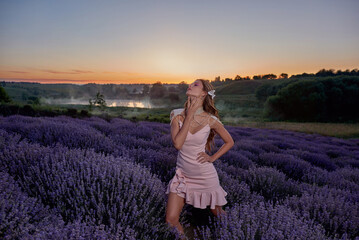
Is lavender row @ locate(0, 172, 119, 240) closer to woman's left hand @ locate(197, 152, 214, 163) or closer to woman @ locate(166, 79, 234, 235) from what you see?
woman @ locate(166, 79, 234, 235)

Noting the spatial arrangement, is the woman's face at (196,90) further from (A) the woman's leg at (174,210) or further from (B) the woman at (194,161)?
(A) the woman's leg at (174,210)

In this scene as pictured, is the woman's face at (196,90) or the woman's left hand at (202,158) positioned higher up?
the woman's face at (196,90)

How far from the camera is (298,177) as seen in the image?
4441 millimetres

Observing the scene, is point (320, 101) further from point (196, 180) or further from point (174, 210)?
point (174, 210)

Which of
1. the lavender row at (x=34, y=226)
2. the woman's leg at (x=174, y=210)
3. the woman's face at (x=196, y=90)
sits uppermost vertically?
the woman's face at (x=196, y=90)

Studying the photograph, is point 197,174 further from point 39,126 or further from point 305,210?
point 39,126

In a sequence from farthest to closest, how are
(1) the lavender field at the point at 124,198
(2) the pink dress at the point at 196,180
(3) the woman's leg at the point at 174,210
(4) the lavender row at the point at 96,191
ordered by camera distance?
(2) the pink dress at the point at 196,180, (3) the woman's leg at the point at 174,210, (4) the lavender row at the point at 96,191, (1) the lavender field at the point at 124,198

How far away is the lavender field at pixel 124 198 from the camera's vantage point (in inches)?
59.9

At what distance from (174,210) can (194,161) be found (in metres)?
0.47

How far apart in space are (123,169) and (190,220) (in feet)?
3.74

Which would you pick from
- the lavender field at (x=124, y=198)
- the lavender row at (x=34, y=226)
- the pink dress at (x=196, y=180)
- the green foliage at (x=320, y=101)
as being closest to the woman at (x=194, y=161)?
the pink dress at (x=196, y=180)

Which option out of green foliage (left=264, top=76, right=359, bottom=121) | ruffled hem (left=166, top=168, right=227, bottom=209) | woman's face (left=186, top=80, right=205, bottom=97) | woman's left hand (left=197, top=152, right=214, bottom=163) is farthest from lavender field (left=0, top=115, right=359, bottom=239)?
green foliage (left=264, top=76, right=359, bottom=121)

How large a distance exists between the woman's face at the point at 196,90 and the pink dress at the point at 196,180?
1.15 ft

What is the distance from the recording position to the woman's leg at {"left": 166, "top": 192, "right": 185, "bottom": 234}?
74.8 inches
